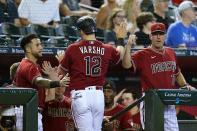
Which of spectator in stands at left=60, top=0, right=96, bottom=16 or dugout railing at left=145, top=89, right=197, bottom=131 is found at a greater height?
spectator in stands at left=60, top=0, right=96, bottom=16

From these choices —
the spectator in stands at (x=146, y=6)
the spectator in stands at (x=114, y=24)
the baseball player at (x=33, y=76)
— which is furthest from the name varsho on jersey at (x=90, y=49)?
the spectator in stands at (x=146, y=6)

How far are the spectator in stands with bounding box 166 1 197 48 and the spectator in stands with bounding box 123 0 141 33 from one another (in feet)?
2.64

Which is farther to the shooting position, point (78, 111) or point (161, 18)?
point (161, 18)

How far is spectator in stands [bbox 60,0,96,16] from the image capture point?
1204cm

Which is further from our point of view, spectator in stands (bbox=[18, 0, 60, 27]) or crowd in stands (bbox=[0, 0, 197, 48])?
spectator in stands (bbox=[18, 0, 60, 27])

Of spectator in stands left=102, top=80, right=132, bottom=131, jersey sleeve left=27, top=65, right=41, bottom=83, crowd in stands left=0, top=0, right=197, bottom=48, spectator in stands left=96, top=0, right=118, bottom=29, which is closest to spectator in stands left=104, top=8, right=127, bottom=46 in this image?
crowd in stands left=0, top=0, right=197, bottom=48

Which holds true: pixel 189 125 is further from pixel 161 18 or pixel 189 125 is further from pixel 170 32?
pixel 161 18

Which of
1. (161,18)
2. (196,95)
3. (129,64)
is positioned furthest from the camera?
(161,18)

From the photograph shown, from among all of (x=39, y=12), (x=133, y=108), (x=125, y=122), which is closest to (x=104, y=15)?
(x=39, y=12)

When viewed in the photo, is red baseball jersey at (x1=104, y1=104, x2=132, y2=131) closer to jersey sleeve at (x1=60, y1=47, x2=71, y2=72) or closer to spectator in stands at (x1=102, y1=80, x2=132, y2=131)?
spectator in stands at (x1=102, y1=80, x2=132, y2=131)

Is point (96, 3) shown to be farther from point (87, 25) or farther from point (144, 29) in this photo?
point (87, 25)

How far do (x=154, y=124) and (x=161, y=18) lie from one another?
14.3ft

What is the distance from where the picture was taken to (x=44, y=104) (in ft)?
27.8

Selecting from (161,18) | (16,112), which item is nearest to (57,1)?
(161,18)
